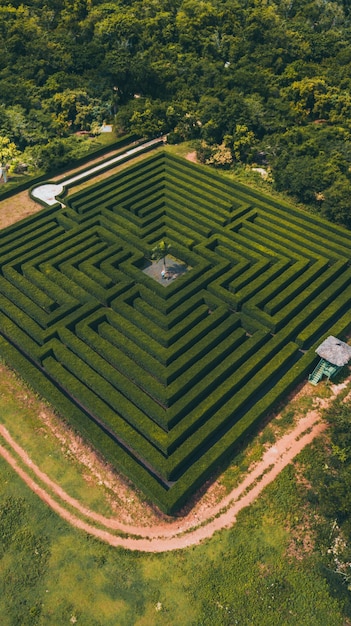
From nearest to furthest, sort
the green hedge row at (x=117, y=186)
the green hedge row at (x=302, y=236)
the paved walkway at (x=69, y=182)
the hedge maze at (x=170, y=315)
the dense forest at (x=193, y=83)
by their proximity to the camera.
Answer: the hedge maze at (x=170, y=315) < the green hedge row at (x=302, y=236) < the green hedge row at (x=117, y=186) < the paved walkway at (x=69, y=182) < the dense forest at (x=193, y=83)

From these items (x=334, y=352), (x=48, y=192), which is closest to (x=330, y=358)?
(x=334, y=352)

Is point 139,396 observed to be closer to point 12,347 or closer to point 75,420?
point 75,420

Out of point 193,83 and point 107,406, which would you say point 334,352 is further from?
point 193,83

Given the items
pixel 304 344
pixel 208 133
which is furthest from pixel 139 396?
pixel 208 133

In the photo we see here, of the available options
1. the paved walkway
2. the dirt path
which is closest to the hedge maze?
the dirt path

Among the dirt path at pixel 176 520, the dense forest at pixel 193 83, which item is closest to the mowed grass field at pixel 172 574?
the dirt path at pixel 176 520

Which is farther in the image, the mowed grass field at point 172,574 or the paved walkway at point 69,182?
the paved walkway at point 69,182

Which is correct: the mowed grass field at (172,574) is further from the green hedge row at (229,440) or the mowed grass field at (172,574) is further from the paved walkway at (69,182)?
the paved walkway at (69,182)
